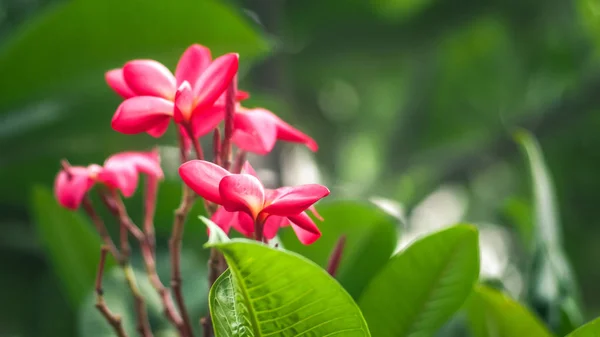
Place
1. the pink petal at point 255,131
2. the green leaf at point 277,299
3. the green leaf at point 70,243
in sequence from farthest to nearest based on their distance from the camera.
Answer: the green leaf at point 70,243 < the pink petal at point 255,131 < the green leaf at point 277,299

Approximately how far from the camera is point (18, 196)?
1.03 m

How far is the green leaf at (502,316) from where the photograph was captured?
0.48 m

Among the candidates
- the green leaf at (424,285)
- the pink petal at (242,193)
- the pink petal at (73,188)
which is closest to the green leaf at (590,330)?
the green leaf at (424,285)

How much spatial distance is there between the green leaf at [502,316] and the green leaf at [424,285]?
2.3 inches

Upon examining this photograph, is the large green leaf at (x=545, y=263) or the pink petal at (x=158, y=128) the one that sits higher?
the pink petal at (x=158, y=128)

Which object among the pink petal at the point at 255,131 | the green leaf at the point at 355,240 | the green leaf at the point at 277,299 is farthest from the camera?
the green leaf at the point at 355,240

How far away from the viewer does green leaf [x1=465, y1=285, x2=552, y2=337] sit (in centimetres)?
48

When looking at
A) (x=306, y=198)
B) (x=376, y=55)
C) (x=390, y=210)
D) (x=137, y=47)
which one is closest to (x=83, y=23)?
(x=137, y=47)

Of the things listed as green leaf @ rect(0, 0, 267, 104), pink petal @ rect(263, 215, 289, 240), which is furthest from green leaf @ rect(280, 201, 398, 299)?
green leaf @ rect(0, 0, 267, 104)

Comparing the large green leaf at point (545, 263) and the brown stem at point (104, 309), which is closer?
the brown stem at point (104, 309)

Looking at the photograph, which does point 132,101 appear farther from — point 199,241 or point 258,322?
point 199,241

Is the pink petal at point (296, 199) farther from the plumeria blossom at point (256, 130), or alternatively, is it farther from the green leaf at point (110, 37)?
the green leaf at point (110, 37)

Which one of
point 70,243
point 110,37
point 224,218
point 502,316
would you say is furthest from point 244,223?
point 110,37

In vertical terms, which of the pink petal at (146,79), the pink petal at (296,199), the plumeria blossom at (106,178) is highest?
the pink petal at (146,79)
